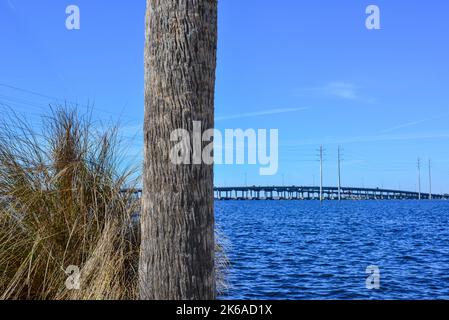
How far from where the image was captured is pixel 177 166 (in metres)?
4.50

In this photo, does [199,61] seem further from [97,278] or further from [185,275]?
[97,278]

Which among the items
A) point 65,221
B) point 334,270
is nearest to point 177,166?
point 65,221

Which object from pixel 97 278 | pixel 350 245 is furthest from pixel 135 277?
pixel 350 245

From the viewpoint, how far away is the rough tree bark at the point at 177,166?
4484 mm

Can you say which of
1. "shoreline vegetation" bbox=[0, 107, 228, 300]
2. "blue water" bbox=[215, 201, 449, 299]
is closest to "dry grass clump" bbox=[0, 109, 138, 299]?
"shoreline vegetation" bbox=[0, 107, 228, 300]

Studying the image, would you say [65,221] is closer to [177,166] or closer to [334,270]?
[177,166]

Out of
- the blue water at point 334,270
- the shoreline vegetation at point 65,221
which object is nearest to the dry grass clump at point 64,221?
the shoreline vegetation at point 65,221

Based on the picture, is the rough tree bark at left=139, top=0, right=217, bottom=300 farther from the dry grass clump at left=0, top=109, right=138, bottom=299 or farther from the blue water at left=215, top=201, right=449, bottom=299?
the blue water at left=215, top=201, right=449, bottom=299

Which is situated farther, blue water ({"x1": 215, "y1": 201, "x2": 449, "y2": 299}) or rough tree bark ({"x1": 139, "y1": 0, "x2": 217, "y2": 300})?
blue water ({"x1": 215, "y1": 201, "x2": 449, "y2": 299})

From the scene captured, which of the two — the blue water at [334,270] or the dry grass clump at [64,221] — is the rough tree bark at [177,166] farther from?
the blue water at [334,270]

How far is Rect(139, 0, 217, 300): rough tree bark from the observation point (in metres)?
4.48
